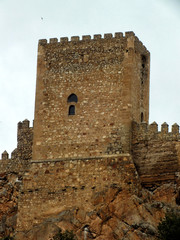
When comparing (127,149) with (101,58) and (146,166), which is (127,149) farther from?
(101,58)

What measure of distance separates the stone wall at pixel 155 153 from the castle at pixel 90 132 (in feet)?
0.17

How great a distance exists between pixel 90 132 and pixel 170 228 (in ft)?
23.9

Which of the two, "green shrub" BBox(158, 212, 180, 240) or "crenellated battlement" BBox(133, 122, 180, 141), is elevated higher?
"crenellated battlement" BBox(133, 122, 180, 141)

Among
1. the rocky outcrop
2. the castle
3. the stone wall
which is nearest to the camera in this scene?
the rocky outcrop

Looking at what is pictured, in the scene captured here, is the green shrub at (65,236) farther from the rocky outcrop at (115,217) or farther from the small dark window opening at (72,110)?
the small dark window opening at (72,110)

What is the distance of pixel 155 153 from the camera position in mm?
46688

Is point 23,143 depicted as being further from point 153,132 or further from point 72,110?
point 153,132

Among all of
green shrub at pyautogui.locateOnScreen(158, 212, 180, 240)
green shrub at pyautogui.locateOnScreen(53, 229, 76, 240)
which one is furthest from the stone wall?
green shrub at pyautogui.locateOnScreen(53, 229, 76, 240)

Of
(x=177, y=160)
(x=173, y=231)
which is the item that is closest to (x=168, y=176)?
(x=177, y=160)

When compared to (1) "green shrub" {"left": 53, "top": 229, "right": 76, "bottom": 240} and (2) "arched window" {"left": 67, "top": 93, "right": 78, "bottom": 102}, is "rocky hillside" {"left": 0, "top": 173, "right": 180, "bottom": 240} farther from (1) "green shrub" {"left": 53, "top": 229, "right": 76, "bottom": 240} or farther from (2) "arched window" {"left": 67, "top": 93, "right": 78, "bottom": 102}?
(2) "arched window" {"left": 67, "top": 93, "right": 78, "bottom": 102}

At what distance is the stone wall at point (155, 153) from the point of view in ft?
152

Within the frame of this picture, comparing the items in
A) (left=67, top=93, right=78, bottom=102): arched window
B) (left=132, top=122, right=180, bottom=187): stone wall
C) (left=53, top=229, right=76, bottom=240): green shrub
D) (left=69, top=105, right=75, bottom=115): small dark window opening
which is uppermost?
(left=67, top=93, right=78, bottom=102): arched window

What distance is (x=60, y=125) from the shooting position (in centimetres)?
4781

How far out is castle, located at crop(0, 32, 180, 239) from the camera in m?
46.0
